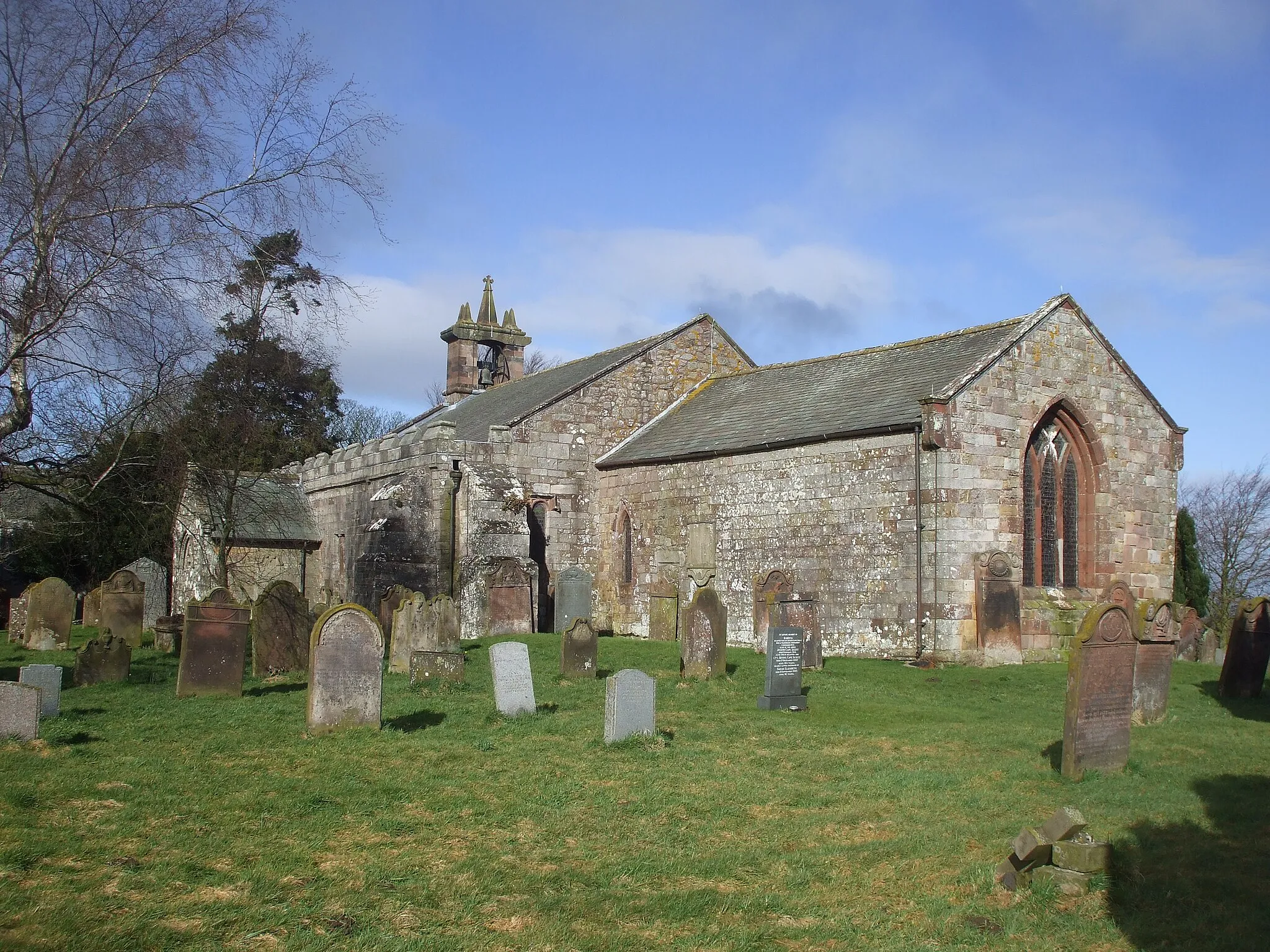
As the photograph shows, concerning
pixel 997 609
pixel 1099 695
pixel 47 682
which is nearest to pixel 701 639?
pixel 997 609

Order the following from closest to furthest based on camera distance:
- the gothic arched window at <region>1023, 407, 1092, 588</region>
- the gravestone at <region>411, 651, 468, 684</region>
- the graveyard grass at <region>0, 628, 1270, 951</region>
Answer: the graveyard grass at <region>0, 628, 1270, 951</region>, the gravestone at <region>411, 651, 468, 684</region>, the gothic arched window at <region>1023, 407, 1092, 588</region>

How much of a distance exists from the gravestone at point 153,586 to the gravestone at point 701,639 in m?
14.4

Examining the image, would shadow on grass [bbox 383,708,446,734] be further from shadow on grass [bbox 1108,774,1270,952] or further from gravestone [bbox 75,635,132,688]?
shadow on grass [bbox 1108,774,1270,952]

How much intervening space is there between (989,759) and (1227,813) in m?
2.36

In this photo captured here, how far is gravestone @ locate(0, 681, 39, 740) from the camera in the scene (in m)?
9.13

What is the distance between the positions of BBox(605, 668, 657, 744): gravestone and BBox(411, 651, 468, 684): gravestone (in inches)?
148

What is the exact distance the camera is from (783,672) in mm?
12836

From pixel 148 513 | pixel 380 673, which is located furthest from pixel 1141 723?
pixel 148 513

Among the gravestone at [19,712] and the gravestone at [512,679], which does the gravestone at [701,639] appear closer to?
the gravestone at [512,679]

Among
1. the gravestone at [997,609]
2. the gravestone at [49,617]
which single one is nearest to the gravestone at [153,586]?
the gravestone at [49,617]

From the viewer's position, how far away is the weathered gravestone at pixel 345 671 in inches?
406

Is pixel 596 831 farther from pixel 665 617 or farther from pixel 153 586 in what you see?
pixel 153 586

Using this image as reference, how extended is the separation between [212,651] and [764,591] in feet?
36.2

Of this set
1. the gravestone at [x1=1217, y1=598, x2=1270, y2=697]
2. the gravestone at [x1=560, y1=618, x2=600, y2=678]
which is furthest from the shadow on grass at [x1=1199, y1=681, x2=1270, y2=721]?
the gravestone at [x1=560, y1=618, x2=600, y2=678]
